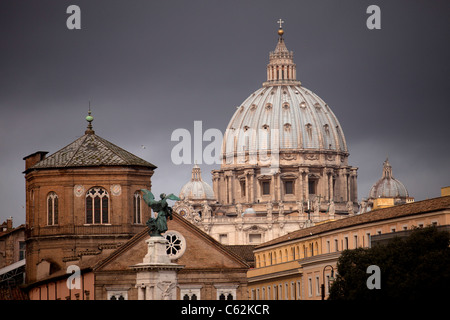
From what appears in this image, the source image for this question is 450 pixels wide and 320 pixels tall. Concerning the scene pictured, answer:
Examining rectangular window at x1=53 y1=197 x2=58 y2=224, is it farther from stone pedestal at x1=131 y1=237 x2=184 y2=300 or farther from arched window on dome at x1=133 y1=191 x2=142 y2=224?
stone pedestal at x1=131 y1=237 x2=184 y2=300

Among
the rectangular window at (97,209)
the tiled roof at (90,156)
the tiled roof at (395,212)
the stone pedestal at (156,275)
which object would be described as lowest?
the stone pedestal at (156,275)

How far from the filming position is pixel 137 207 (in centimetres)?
11100

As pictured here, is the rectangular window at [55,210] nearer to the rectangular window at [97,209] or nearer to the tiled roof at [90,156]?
the tiled roof at [90,156]

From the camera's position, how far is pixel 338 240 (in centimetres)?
10644

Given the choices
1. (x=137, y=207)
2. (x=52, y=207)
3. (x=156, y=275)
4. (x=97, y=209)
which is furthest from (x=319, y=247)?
(x=156, y=275)

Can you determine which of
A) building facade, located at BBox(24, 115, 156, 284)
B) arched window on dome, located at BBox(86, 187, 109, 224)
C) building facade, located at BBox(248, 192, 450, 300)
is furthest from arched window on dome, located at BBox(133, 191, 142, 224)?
building facade, located at BBox(248, 192, 450, 300)

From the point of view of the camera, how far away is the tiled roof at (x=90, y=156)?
110500mm

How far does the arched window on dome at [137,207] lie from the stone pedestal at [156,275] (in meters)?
35.2

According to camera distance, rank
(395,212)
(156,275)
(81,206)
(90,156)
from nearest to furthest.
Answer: (156,275), (395,212), (81,206), (90,156)

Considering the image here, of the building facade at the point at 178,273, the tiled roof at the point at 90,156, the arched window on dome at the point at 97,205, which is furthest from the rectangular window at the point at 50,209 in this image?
the building facade at the point at 178,273

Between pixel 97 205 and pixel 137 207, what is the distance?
2.65m

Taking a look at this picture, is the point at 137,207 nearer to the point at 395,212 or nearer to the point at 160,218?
the point at 395,212

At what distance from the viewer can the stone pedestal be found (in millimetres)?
74438
